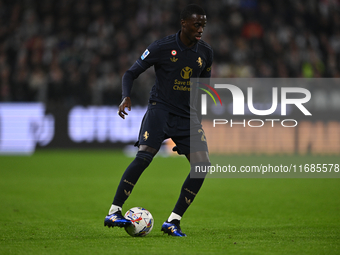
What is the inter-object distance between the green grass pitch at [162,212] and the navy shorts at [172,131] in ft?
2.79

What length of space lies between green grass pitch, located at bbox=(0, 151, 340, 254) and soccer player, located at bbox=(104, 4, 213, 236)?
0.61 meters

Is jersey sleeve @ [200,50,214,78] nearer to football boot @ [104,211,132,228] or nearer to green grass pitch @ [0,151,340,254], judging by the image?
green grass pitch @ [0,151,340,254]

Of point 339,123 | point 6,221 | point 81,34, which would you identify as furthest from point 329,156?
point 6,221

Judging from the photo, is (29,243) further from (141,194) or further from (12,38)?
(12,38)

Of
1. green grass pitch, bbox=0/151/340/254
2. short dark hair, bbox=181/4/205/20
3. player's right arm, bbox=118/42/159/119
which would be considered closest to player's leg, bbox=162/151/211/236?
green grass pitch, bbox=0/151/340/254

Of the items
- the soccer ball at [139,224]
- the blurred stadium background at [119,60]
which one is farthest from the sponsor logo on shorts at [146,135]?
the blurred stadium background at [119,60]

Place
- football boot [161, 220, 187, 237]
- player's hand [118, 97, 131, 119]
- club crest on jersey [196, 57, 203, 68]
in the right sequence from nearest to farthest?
player's hand [118, 97, 131, 119], football boot [161, 220, 187, 237], club crest on jersey [196, 57, 203, 68]

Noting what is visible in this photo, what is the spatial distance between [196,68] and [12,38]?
14.0m

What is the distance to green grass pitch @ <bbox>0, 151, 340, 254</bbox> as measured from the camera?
13.1ft

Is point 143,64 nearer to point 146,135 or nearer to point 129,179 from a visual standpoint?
point 146,135

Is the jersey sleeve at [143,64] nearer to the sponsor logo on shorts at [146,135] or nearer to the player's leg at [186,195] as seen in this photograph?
the sponsor logo on shorts at [146,135]

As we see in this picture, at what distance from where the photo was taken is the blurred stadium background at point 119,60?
14.5 metres

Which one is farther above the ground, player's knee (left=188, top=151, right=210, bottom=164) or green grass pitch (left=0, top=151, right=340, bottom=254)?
player's knee (left=188, top=151, right=210, bottom=164)

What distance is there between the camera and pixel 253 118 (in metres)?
14.7
